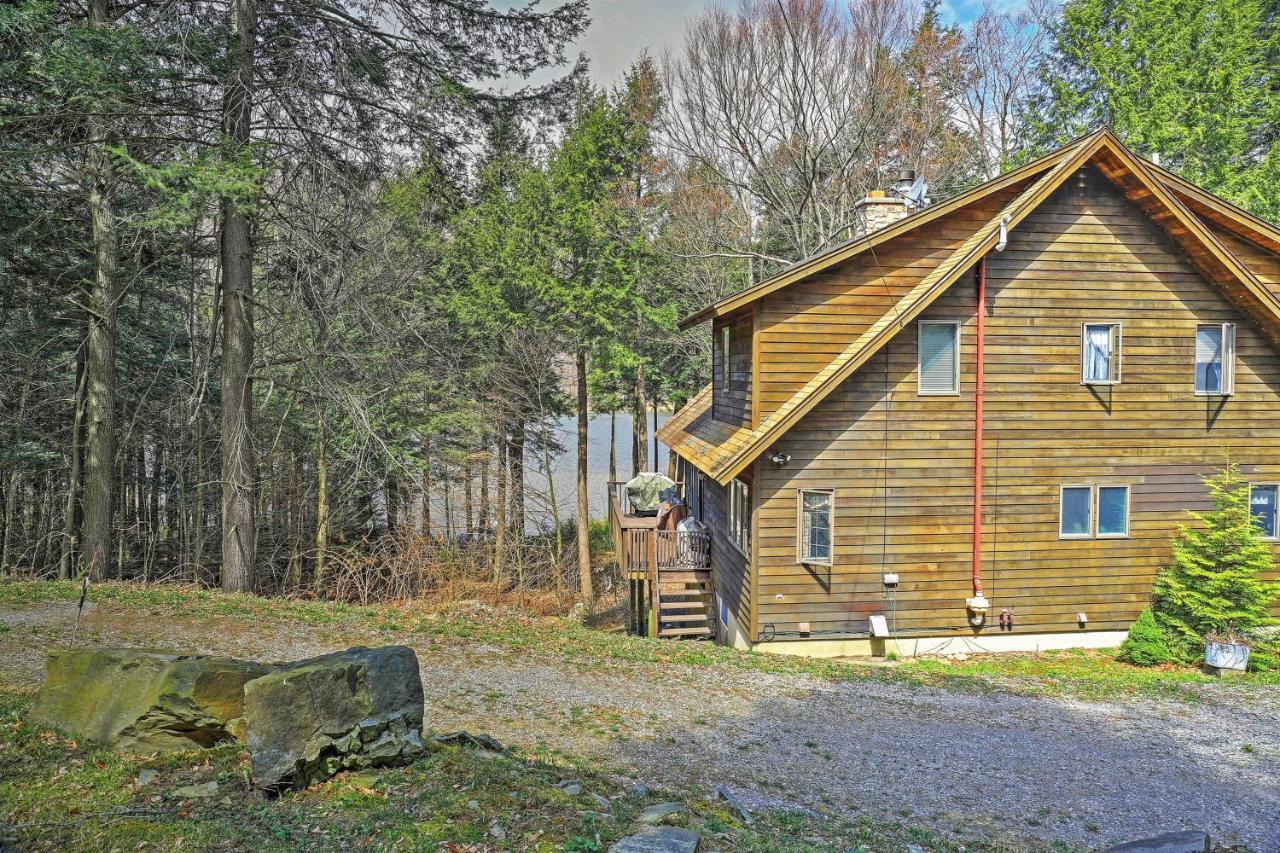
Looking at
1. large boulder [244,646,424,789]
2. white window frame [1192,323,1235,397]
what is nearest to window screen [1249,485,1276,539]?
white window frame [1192,323,1235,397]

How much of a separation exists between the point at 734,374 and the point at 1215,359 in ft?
27.1

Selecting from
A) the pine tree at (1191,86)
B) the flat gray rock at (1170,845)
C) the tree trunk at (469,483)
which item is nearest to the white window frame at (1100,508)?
the flat gray rock at (1170,845)

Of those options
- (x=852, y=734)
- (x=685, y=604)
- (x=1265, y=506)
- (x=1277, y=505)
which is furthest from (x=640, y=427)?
(x=852, y=734)

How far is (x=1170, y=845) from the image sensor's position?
5207 mm

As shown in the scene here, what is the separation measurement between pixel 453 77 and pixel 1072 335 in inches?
439

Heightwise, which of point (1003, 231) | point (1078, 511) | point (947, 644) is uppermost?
point (1003, 231)

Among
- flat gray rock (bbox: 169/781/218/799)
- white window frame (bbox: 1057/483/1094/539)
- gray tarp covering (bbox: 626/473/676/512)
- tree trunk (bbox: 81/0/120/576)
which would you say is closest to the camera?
flat gray rock (bbox: 169/781/218/799)

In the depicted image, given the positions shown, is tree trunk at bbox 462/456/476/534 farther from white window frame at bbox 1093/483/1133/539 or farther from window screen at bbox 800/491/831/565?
white window frame at bbox 1093/483/1133/539

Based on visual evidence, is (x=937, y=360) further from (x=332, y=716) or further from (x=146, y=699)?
(x=146, y=699)

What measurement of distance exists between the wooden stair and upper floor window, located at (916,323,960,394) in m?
6.07

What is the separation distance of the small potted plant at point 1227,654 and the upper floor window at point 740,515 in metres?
7.18

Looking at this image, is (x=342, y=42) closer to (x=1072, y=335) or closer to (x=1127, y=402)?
(x=1072, y=335)

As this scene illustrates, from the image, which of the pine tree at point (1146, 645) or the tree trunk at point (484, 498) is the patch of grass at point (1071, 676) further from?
the tree trunk at point (484, 498)

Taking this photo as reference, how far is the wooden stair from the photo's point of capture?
14516 mm
